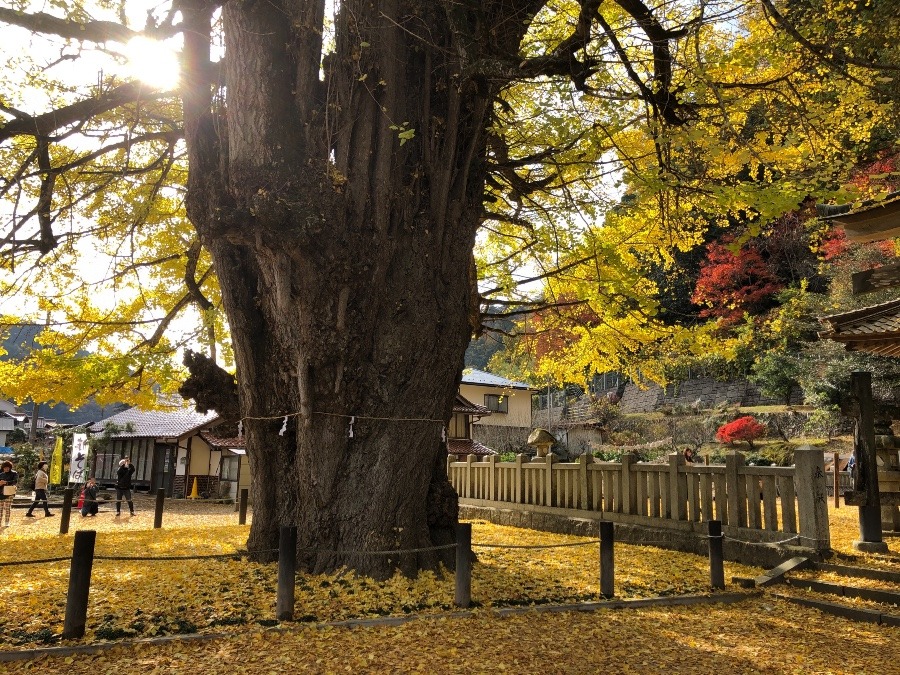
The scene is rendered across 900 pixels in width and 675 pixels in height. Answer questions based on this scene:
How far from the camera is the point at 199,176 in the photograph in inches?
264

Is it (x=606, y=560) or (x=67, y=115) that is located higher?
(x=67, y=115)

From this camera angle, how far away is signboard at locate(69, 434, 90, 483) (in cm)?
2338

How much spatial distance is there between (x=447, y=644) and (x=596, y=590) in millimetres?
2515

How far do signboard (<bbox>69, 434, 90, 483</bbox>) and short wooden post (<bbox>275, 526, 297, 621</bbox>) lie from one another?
2165 cm

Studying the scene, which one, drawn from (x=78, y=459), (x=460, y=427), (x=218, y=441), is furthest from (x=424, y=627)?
(x=460, y=427)

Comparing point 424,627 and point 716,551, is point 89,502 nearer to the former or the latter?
point 424,627

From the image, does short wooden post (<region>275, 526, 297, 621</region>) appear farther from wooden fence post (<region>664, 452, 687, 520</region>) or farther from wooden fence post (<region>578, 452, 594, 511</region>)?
wooden fence post (<region>578, 452, 594, 511</region>)

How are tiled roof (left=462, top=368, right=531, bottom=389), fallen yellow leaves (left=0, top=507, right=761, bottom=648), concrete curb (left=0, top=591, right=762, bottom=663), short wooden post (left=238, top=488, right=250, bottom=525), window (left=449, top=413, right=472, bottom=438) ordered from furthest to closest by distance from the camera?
tiled roof (left=462, top=368, right=531, bottom=389) < window (left=449, top=413, right=472, bottom=438) < short wooden post (left=238, top=488, right=250, bottom=525) < fallen yellow leaves (left=0, top=507, right=761, bottom=648) < concrete curb (left=0, top=591, right=762, bottom=663)

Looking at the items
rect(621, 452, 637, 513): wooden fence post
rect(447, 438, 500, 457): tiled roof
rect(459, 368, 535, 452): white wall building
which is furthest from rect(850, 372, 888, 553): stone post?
rect(459, 368, 535, 452): white wall building

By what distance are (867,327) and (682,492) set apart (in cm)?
364

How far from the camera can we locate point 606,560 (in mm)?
6656


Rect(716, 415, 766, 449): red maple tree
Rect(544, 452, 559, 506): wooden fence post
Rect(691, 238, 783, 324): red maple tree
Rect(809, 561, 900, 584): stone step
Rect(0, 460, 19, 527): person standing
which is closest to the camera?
Rect(809, 561, 900, 584): stone step

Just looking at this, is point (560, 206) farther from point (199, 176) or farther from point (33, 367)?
point (33, 367)

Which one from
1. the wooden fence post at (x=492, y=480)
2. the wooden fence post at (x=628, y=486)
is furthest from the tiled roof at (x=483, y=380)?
the wooden fence post at (x=628, y=486)
